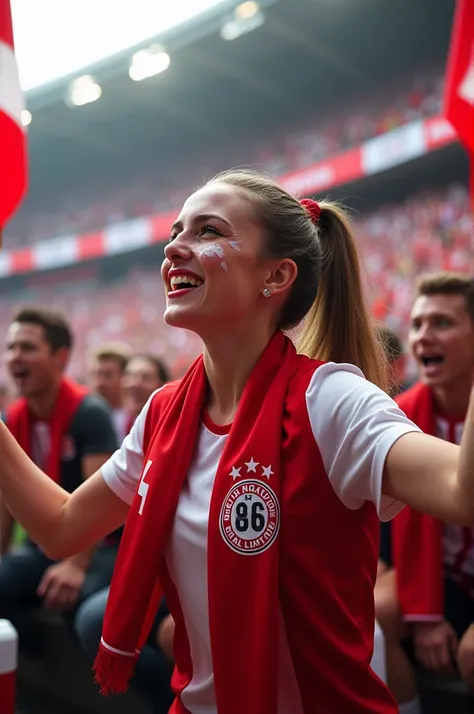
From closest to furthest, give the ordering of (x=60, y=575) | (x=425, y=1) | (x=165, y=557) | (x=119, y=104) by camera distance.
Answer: (x=165, y=557) < (x=60, y=575) < (x=425, y=1) < (x=119, y=104)

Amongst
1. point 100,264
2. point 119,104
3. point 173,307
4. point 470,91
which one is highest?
point 119,104

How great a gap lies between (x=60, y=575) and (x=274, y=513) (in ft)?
5.70

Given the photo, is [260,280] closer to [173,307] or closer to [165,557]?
[173,307]

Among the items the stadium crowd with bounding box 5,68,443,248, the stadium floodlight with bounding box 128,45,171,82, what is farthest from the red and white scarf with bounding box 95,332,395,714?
the stadium floodlight with bounding box 128,45,171,82

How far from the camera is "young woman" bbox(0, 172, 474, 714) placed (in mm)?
1138

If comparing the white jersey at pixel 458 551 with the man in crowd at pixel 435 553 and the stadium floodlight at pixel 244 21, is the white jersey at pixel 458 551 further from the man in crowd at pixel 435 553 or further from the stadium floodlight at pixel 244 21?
the stadium floodlight at pixel 244 21

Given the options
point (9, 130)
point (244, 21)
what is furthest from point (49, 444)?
point (244, 21)

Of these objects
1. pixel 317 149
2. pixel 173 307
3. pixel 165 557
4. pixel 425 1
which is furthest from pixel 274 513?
pixel 317 149

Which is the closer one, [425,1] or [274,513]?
[274,513]

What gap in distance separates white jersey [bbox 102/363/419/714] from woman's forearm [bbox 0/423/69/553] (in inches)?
11.5

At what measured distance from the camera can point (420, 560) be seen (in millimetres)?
2172

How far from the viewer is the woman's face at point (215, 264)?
1310mm

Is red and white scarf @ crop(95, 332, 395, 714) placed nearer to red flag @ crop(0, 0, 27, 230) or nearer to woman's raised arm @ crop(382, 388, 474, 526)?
woman's raised arm @ crop(382, 388, 474, 526)

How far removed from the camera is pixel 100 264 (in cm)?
1839
